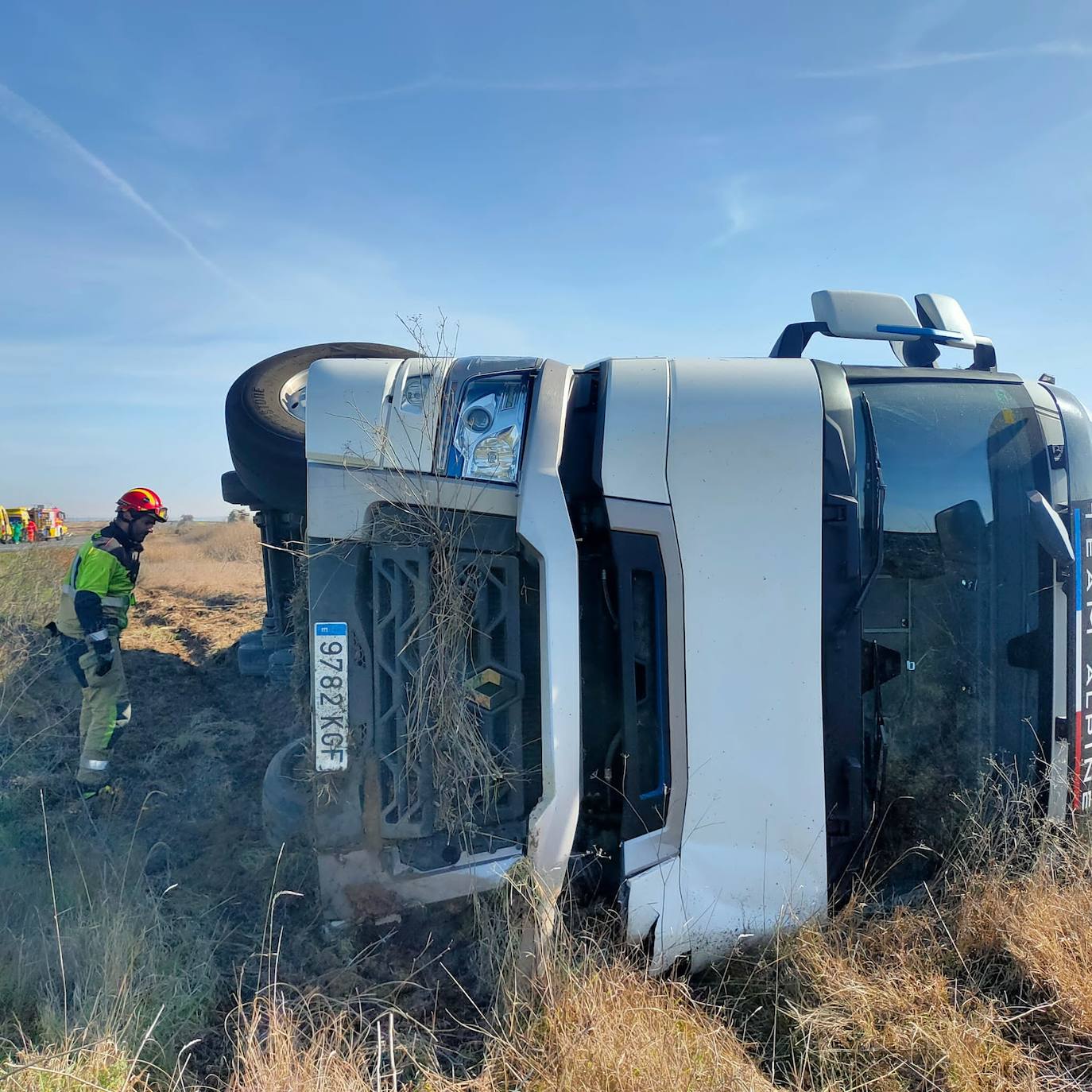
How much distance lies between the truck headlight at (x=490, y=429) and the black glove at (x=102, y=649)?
11.8 feet

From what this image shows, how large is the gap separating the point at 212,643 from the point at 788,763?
6.33 m

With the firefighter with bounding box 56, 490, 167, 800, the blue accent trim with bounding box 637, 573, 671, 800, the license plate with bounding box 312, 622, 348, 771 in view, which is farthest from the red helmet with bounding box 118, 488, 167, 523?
the blue accent trim with bounding box 637, 573, 671, 800

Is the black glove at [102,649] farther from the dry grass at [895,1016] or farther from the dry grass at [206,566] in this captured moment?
the dry grass at [895,1016]

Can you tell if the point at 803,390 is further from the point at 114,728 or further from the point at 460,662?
the point at 114,728

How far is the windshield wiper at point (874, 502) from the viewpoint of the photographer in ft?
8.86

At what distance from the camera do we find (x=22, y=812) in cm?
440

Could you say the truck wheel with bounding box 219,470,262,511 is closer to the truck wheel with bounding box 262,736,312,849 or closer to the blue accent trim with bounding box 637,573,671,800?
the truck wheel with bounding box 262,736,312,849

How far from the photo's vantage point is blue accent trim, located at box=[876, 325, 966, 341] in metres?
3.59

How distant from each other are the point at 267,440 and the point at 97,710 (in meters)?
2.22

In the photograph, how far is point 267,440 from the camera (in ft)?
14.0

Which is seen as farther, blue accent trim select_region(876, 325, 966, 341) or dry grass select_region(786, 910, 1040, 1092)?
blue accent trim select_region(876, 325, 966, 341)

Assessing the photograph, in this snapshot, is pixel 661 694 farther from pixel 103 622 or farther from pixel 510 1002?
pixel 103 622

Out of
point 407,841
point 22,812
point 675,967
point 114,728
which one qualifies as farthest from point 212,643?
point 675,967

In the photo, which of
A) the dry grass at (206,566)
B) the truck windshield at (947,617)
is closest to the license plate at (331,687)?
the truck windshield at (947,617)
